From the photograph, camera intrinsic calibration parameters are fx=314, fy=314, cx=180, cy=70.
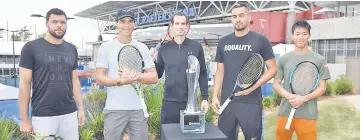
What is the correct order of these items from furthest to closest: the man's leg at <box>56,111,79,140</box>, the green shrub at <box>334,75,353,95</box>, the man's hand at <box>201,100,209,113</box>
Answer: the green shrub at <box>334,75,353,95</box> < the man's leg at <box>56,111,79,140</box> < the man's hand at <box>201,100,209,113</box>

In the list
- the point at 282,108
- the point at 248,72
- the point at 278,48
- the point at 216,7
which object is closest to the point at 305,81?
the point at 282,108

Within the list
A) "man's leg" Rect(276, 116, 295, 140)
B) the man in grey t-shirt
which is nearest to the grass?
"man's leg" Rect(276, 116, 295, 140)

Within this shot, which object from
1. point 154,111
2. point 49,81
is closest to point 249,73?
point 49,81

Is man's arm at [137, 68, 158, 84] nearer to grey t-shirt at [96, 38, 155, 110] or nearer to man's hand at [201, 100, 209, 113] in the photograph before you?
grey t-shirt at [96, 38, 155, 110]

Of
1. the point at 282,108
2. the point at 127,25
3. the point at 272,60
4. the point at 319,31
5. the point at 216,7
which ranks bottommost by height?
the point at 282,108

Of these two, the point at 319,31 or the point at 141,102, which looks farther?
the point at 319,31

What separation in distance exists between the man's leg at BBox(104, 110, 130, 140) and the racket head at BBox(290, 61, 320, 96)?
6.49 ft

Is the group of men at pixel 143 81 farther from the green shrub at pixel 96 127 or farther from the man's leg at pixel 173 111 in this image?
the green shrub at pixel 96 127

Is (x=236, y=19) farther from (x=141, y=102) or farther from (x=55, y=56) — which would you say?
(x=55, y=56)

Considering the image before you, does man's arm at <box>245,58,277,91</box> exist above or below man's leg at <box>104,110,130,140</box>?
above

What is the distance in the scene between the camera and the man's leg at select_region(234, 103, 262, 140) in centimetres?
359

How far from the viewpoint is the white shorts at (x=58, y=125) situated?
11.2ft

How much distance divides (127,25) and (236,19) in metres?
1.27

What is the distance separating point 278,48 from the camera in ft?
90.0
